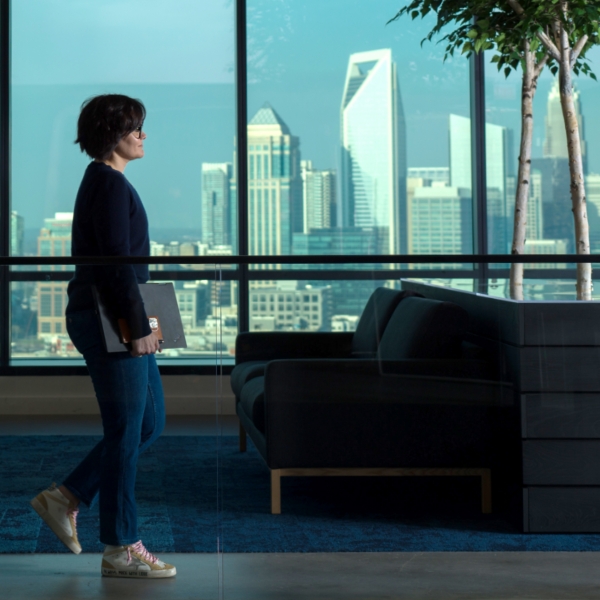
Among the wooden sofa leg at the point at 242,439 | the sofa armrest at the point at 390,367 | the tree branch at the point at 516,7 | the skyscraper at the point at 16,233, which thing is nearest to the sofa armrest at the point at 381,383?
the sofa armrest at the point at 390,367

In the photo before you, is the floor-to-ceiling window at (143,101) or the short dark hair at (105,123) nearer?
the short dark hair at (105,123)

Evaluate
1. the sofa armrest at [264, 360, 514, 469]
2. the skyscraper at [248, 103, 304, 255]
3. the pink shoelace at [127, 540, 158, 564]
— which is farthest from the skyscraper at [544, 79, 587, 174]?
the pink shoelace at [127, 540, 158, 564]

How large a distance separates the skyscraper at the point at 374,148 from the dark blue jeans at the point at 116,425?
393cm

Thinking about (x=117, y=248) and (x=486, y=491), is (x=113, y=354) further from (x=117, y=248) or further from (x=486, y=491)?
(x=486, y=491)

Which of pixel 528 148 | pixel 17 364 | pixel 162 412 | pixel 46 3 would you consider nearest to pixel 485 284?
pixel 162 412

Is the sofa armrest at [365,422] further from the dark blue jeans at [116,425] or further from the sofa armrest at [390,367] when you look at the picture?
the dark blue jeans at [116,425]

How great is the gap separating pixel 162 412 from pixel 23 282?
0.49 metres

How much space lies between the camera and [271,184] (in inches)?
236

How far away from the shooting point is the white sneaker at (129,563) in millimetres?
2170

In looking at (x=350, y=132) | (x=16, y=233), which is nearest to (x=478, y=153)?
(x=350, y=132)

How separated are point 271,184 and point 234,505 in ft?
13.1

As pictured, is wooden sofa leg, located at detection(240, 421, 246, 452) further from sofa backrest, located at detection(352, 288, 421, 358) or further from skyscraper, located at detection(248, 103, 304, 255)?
skyscraper, located at detection(248, 103, 304, 255)

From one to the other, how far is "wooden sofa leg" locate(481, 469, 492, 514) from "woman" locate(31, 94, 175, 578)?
0.84 m

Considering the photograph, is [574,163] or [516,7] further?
[574,163]
